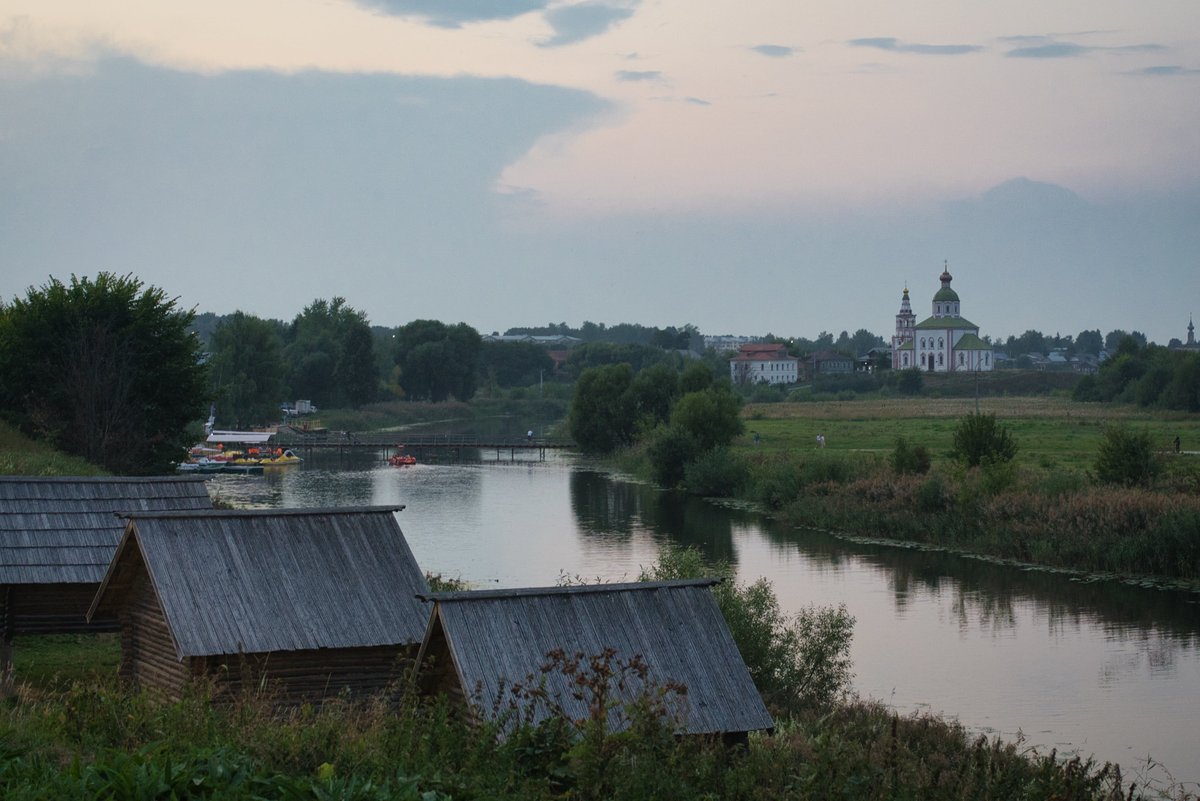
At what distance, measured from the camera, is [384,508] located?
18891 millimetres

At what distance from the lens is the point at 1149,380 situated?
357 feet

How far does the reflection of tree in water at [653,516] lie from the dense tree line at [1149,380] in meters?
51.3

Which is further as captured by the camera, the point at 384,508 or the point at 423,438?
the point at 423,438

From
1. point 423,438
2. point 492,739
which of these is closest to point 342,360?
point 423,438

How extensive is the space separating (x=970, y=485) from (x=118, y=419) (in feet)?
96.6

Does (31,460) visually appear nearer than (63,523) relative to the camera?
No

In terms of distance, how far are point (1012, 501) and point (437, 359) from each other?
10784cm

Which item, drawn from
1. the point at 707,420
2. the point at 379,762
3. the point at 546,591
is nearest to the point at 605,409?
the point at 707,420

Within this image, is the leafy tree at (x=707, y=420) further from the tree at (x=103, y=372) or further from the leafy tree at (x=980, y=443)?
the tree at (x=103, y=372)

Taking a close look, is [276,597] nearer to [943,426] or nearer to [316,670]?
[316,670]

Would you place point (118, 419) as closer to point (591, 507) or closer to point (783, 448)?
point (591, 507)

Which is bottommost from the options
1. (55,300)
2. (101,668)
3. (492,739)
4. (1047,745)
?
(1047,745)

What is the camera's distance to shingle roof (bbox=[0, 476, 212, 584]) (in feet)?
67.6

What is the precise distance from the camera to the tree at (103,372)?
46031mm
